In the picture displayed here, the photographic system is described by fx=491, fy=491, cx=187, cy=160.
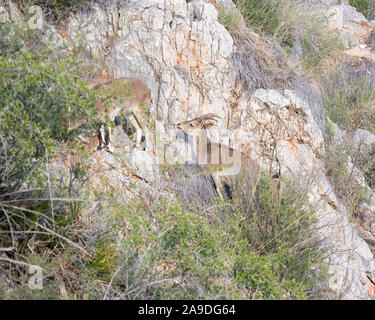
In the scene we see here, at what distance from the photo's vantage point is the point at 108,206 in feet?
16.9

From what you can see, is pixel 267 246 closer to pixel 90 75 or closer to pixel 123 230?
pixel 123 230

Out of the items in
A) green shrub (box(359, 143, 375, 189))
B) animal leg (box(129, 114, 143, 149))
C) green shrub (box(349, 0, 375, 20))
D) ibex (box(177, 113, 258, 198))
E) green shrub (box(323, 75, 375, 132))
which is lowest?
green shrub (box(359, 143, 375, 189))

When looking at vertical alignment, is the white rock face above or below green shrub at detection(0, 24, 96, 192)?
below

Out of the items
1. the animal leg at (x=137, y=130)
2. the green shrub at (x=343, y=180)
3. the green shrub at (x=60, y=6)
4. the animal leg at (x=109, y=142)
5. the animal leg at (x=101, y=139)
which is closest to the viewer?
the animal leg at (x=109, y=142)

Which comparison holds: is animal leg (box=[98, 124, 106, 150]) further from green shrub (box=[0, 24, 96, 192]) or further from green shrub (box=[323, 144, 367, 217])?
green shrub (box=[323, 144, 367, 217])

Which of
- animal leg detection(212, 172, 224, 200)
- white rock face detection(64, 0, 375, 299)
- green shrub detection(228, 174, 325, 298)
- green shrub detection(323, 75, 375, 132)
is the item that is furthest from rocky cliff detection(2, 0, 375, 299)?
green shrub detection(323, 75, 375, 132)

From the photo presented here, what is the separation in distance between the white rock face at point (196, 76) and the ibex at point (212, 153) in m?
0.22

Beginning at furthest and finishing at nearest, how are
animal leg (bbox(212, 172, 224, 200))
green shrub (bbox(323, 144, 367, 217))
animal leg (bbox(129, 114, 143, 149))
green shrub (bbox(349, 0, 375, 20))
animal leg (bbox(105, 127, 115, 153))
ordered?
green shrub (bbox(349, 0, 375, 20)) < green shrub (bbox(323, 144, 367, 217)) < animal leg (bbox(129, 114, 143, 149)) < animal leg (bbox(212, 172, 224, 200)) < animal leg (bbox(105, 127, 115, 153))

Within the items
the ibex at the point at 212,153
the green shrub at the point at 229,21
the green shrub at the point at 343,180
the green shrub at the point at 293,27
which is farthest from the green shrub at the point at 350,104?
the ibex at the point at 212,153

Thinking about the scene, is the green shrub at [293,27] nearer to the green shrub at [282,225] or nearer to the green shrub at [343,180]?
the green shrub at [343,180]

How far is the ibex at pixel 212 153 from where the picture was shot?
24.5 feet

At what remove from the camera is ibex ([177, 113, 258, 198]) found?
24.5ft

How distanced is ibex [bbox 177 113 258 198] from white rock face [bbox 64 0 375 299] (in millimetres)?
222
